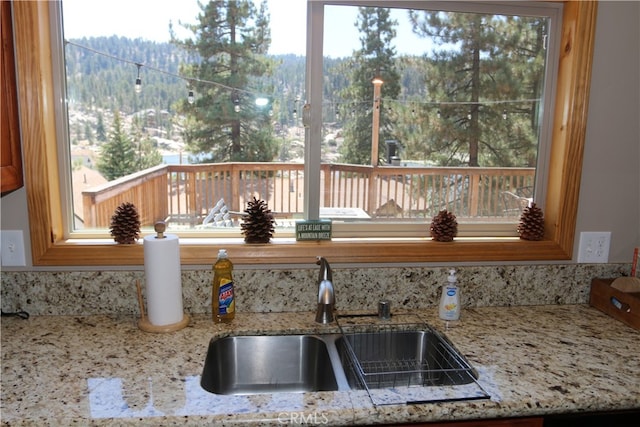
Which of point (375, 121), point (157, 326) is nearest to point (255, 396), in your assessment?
point (157, 326)

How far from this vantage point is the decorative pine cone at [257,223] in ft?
5.53

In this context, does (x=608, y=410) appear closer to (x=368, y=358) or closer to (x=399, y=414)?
(x=399, y=414)

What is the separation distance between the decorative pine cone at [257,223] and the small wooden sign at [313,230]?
0.11m

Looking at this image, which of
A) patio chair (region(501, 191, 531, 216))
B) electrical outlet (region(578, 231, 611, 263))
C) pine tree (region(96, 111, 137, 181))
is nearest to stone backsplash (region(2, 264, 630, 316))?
electrical outlet (region(578, 231, 611, 263))

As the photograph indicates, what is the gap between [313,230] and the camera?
68.1 inches

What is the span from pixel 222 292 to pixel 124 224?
1.39 ft

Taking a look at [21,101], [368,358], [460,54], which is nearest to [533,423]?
[368,358]

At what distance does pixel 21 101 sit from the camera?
149cm

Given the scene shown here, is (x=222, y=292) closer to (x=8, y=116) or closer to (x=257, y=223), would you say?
(x=257, y=223)

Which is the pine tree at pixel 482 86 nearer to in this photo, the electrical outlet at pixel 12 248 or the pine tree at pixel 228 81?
the pine tree at pixel 228 81

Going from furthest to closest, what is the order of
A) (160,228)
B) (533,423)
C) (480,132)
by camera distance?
1. (480,132)
2. (160,228)
3. (533,423)

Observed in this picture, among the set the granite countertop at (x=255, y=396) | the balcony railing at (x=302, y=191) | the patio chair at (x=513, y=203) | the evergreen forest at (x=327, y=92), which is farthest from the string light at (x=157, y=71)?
the patio chair at (x=513, y=203)

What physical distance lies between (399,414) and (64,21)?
63.7 inches

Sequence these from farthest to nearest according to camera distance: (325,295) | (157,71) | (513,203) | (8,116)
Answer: (513,203) → (157,71) → (325,295) → (8,116)
